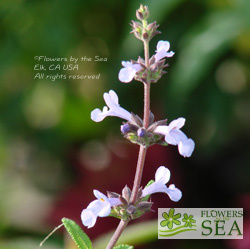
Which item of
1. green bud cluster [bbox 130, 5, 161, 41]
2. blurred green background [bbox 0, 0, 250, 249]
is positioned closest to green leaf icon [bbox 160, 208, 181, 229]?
green bud cluster [bbox 130, 5, 161, 41]

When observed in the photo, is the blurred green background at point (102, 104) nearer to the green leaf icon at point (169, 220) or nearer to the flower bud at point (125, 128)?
the green leaf icon at point (169, 220)

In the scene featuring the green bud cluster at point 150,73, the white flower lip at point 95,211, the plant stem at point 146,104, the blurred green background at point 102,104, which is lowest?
the white flower lip at point 95,211

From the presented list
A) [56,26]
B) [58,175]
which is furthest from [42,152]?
[56,26]

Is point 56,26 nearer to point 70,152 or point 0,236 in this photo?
point 70,152

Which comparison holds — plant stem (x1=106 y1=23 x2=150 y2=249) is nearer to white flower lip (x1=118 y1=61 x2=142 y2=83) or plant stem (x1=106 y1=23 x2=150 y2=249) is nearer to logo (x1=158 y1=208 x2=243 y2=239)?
white flower lip (x1=118 y1=61 x2=142 y2=83)

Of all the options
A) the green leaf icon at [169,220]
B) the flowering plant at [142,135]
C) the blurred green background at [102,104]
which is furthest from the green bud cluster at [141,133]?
the blurred green background at [102,104]

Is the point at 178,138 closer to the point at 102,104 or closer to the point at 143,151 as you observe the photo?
the point at 143,151
